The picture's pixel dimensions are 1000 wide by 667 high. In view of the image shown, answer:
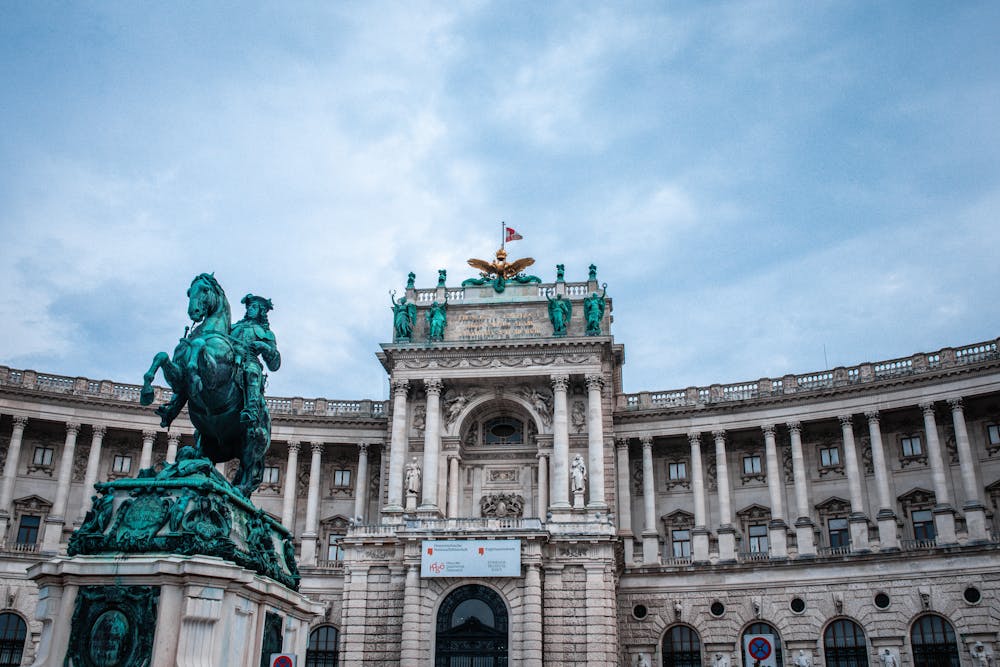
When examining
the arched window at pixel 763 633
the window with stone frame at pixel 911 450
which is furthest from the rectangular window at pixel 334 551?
the window with stone frame at pixel 911 450

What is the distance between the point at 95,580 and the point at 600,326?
3807cm

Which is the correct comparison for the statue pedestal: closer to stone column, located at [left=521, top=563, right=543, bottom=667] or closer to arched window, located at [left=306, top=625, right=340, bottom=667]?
stone column, located at [left=521, top=563, right=543, bottom=667]

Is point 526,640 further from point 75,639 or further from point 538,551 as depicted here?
point 75,639

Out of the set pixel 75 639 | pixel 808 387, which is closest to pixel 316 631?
pixel 808 387

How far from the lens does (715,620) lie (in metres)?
46.0

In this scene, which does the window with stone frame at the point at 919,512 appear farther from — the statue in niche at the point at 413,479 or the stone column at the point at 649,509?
the statue in niche at the point at 413,479

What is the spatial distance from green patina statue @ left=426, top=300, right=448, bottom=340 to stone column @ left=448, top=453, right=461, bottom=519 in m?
6.26

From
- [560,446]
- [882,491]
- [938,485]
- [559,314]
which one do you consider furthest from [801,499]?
[559,314]

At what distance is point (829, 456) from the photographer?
49531mm

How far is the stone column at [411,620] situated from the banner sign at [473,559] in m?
0.55

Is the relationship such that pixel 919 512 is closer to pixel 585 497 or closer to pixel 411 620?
pixel 585 497

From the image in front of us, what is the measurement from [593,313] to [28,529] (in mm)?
31113

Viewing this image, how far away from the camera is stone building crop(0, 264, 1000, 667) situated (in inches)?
1647

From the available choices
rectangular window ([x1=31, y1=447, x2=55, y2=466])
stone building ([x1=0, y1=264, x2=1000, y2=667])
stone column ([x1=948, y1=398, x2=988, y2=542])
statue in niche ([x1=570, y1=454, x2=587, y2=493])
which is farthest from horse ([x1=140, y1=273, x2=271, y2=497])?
rectangular window ([x1=31, y1=447, x2=55, y2=466])
